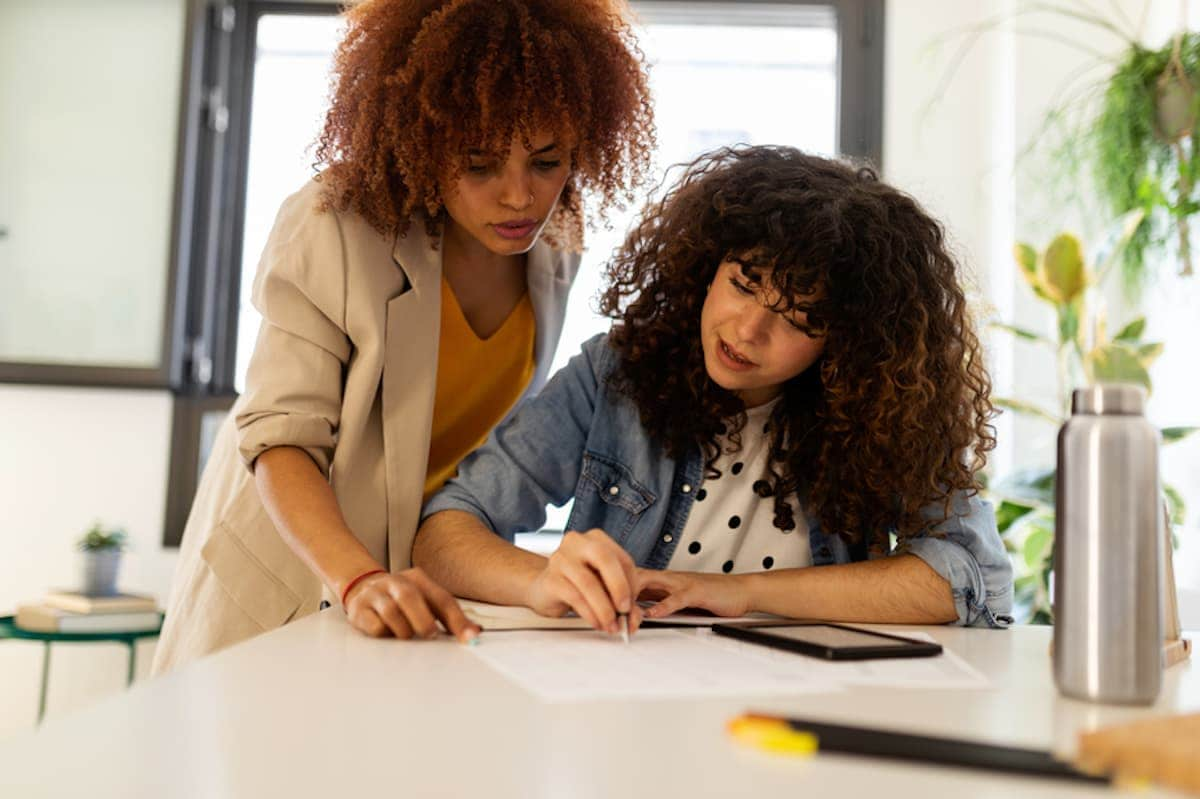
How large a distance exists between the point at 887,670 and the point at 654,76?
8.40 ft

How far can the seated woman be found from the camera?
3.81 feet

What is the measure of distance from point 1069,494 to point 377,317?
31.7 inches

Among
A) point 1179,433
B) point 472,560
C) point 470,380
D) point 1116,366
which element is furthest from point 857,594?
point 1179,433

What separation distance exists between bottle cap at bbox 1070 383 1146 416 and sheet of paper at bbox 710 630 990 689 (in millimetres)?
194

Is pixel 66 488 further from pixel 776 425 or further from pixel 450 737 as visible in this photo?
pixel 450 737

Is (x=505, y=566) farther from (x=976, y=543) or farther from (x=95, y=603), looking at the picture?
(x=95, y=603)

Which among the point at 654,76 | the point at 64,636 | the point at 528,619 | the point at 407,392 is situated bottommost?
the point at 64,636

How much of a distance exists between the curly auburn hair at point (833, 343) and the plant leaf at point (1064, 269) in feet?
3.31

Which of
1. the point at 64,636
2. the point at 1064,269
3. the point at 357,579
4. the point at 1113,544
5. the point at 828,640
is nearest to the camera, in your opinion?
the point at 1113,544

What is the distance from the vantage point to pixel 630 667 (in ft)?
2.51

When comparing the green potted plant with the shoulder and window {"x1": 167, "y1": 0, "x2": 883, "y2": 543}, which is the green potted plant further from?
the shoulder

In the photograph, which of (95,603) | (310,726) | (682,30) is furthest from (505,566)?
(682,30)

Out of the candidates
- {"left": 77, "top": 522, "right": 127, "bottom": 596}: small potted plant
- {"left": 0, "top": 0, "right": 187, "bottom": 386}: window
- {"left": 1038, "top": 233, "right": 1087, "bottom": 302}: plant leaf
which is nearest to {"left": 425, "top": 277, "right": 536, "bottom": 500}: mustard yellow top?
{"left": 1038, "top": 233, "right": 1087, "bottom": 302}: plant leaf

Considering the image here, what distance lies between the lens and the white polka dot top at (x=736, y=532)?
129 cm
